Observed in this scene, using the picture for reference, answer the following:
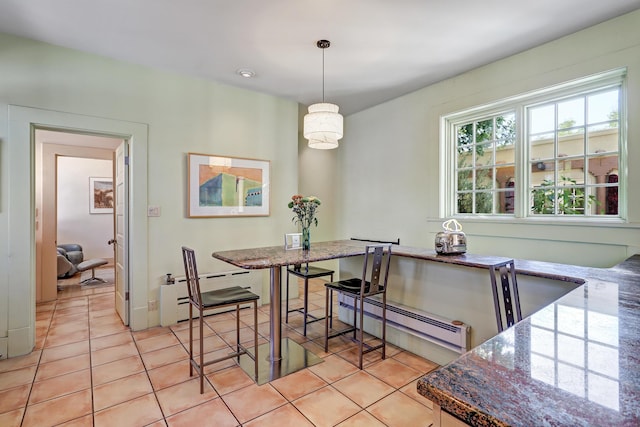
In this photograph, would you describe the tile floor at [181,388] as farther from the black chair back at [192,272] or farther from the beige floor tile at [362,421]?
the black chair back at [192,272]

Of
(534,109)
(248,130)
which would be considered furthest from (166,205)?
(534,109)

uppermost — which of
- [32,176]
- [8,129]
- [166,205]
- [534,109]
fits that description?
[534,109]

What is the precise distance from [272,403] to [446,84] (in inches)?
141

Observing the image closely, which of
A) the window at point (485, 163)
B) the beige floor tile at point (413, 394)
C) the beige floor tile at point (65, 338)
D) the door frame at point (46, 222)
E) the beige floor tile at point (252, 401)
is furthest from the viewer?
the door frame at point (46, 222)

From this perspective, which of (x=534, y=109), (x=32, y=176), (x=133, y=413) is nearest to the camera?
(x=133, y=413)

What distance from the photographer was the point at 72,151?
4.52m

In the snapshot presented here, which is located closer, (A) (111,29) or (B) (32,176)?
(A) (111,29)

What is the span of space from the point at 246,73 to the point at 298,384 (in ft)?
10.1

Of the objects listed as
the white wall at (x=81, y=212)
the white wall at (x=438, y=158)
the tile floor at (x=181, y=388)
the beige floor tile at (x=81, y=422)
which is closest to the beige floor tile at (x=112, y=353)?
the tile floor at (x=181, y=388)

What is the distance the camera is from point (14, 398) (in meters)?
2.08

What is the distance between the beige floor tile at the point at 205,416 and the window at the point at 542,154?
3002 mm

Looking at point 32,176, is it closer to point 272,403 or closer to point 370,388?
point 272,403

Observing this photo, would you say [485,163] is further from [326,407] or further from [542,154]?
[326,407]

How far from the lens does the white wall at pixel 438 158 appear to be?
2418 mm
